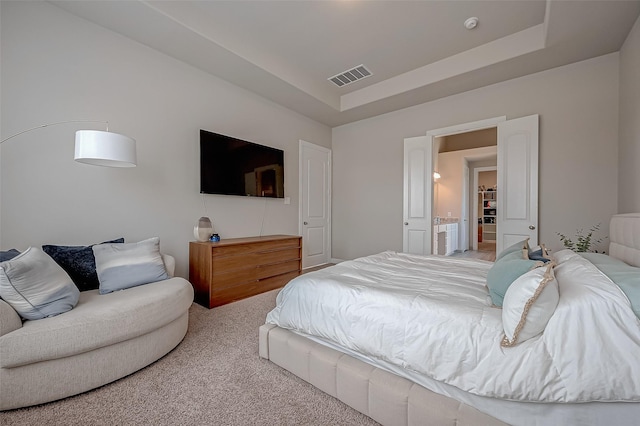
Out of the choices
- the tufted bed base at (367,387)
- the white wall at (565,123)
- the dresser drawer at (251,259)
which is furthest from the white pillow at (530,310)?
the white wall at (565,123)

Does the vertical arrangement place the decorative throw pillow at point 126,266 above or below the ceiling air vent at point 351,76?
below

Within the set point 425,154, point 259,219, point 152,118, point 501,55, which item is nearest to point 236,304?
point 259,219

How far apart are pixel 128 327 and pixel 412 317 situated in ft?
5.57

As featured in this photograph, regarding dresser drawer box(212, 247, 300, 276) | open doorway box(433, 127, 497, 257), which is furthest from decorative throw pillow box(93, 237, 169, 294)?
open doorway box(433, 127, 497, 257)

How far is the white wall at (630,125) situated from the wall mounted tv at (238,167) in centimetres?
395

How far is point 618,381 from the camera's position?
89 centimetres

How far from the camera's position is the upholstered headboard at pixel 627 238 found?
156 cm

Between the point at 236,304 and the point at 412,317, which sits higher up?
the point at 412,317

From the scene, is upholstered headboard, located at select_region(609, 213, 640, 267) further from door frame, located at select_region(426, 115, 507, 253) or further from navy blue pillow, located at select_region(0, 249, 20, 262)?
navy blue pillow, located at select_region(0, 249, 20, 262)

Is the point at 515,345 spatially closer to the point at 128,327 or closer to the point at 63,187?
the point at 128,327

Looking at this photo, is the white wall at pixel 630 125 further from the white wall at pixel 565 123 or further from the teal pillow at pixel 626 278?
the teal pillow at pixel 626 278

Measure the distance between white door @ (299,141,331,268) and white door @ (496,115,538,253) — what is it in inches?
113

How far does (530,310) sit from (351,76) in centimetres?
374

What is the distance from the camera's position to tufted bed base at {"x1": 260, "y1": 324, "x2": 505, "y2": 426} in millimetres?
1125
